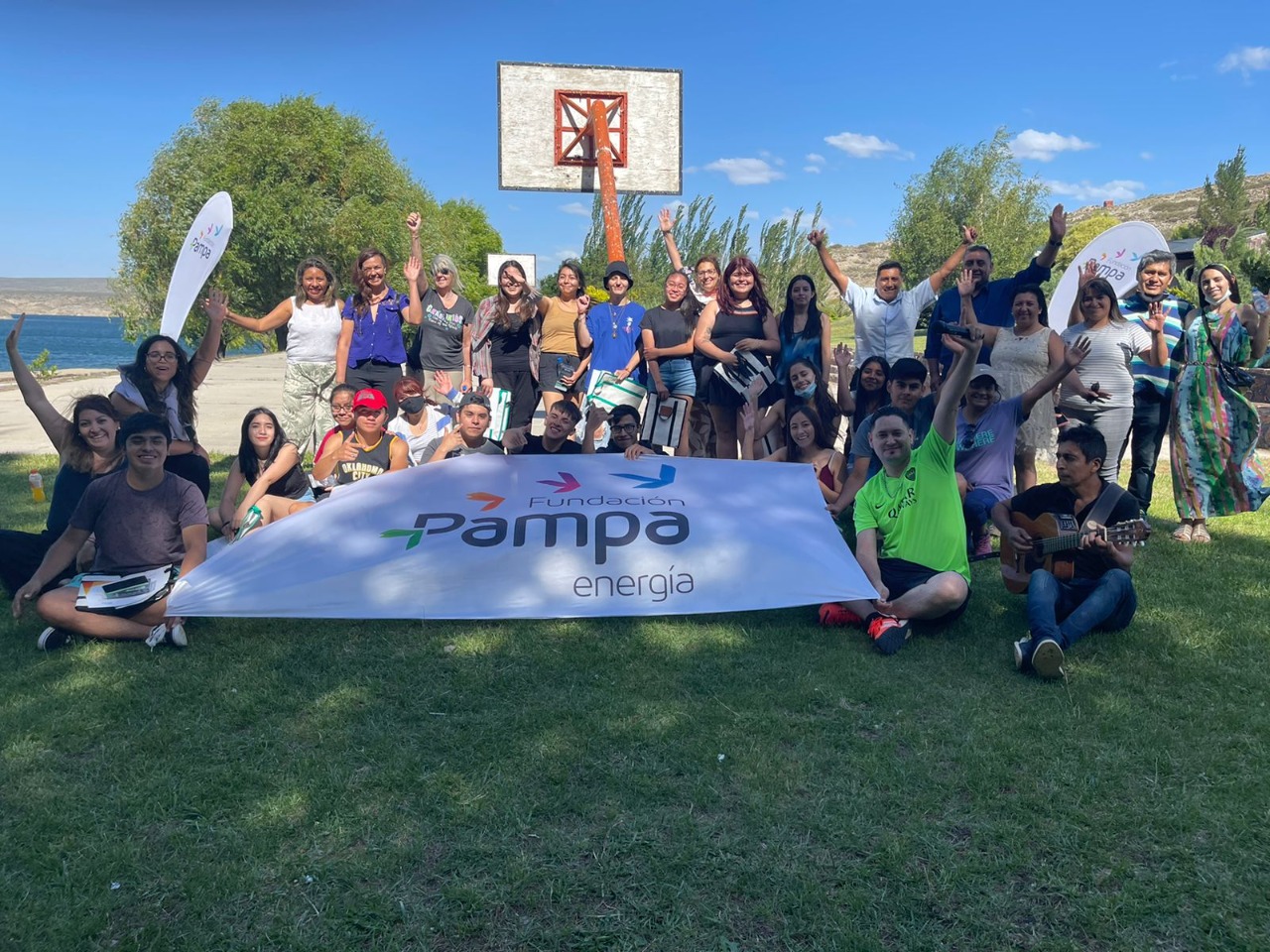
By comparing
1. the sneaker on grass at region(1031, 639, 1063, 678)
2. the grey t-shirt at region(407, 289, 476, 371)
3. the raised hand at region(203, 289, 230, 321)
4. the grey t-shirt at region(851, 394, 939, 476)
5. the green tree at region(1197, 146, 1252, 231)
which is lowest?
the sneaker on grass at region(1031, 639, 1063, 678)

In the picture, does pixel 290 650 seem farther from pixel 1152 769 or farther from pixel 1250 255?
pixel 1250 255

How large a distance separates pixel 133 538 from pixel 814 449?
4.36 m

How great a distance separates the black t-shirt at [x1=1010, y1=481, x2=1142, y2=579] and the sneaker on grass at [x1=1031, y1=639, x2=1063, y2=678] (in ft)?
2.22

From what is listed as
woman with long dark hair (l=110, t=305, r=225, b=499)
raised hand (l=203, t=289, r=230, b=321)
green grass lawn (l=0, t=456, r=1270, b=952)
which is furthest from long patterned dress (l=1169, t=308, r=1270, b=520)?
raised hand (l=203, t=289, r=230, b=321)

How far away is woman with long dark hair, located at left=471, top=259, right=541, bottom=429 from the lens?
7695mm

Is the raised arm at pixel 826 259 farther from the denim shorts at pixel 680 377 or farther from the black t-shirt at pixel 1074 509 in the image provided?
the black t-shirt at pixel 1074 509

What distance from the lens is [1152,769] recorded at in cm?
343

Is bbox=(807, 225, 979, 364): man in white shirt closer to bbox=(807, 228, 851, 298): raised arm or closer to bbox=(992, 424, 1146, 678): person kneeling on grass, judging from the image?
bbox=(807, 228, 851, 298): raised arm

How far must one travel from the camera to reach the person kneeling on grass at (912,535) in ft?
15.3

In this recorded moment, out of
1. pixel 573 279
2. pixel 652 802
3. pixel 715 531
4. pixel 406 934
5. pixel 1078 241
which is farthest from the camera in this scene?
pixel 1078 241

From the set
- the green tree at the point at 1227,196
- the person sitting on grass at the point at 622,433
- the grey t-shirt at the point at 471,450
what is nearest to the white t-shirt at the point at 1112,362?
the person sitting on grass at the point at 622,433

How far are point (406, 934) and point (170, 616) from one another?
277cm

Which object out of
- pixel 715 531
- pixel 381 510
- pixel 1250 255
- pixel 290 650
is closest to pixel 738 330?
pixel 715 531

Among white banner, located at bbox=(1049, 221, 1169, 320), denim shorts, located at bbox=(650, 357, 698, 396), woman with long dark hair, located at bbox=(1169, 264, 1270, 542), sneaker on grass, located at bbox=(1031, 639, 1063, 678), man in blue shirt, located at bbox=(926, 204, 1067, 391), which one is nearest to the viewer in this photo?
sneaker on grass, located at bbox=(1031, 639, 1063, 678)
